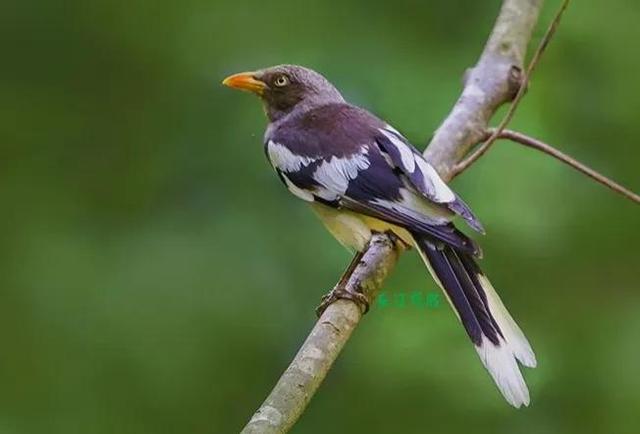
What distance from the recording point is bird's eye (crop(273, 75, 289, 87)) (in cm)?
197

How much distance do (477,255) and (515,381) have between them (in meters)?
0.18

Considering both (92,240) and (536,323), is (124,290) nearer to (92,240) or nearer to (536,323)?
(92,240)

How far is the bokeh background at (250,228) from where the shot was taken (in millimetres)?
2428

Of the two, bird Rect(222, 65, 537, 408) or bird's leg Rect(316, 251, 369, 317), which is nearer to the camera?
bird Rect(222, 65, 537, 408)

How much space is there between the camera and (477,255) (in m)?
1.48

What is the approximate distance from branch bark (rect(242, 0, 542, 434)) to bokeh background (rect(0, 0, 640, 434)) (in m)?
0.32

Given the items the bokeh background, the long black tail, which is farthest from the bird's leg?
the bokeh background

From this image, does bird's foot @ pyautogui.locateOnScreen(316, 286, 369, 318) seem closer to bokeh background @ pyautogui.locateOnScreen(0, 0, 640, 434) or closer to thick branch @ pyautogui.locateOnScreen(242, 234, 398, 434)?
thick branch @ pyautogui.locateOnScreen(242, 234, 398, 434)

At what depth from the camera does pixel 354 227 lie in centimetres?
170

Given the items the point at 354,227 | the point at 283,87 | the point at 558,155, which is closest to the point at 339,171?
the point at 354,227

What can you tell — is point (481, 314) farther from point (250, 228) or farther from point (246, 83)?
point (250, 228)

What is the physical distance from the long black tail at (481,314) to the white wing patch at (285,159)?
29cm

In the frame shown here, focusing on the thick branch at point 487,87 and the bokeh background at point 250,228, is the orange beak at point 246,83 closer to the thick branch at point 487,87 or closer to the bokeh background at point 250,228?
the thick branch at point 487,87

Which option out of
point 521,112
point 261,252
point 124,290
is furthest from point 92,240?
point 521,112
